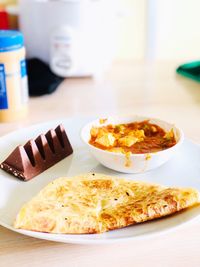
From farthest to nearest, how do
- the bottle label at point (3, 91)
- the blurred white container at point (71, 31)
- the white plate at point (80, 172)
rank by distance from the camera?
the blurred white container at point (71, 31), the bottle label at point (3, 91), the white plate at point (80, 172)

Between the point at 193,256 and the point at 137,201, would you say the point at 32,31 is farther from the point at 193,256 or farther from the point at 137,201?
the point at 193,256

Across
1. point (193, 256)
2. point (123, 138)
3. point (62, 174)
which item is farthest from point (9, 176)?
point (193, 256)

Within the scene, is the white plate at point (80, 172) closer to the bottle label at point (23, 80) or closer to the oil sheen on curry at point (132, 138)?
the oil sheen on curry at point (132, 138)

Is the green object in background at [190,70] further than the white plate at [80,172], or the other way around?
the green object in background at [190,70]

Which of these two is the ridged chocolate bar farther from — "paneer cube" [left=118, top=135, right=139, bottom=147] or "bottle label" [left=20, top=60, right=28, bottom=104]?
"bottle label" [left=20, top=60, right=28, bottom=104]

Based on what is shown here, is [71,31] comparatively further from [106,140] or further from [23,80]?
[106,140]

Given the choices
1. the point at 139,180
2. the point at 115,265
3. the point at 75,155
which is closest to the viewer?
the point at 115,265

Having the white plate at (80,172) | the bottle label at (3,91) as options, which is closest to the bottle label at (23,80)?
the bottle label at (3,91)
